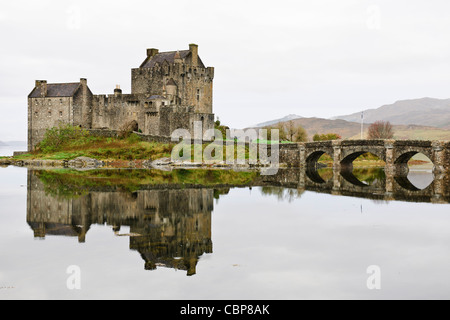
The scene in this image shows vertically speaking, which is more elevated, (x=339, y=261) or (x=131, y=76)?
(x=131, y=76)

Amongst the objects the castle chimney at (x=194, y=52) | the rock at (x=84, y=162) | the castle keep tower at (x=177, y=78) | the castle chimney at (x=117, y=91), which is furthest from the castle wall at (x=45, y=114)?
the castle chimney at (x=194, y=52)

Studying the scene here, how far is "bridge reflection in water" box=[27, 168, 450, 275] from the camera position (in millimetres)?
15922

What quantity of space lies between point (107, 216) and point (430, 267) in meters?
12.9

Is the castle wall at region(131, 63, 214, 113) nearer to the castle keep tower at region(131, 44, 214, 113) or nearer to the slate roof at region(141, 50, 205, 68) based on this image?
the castle keep tower at region(131, 44, 214, 113)

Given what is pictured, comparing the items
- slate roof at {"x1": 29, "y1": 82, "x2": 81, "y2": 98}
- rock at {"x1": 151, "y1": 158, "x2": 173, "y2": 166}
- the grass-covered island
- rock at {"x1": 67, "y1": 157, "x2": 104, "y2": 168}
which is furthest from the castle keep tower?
rock at {"x1": 67, "y1": 157, "x2": 104, "y2": 168}

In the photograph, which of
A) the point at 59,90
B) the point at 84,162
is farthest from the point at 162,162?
the point at 59,90

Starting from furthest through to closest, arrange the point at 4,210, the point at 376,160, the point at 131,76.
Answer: the point at 376,160 < the point at 131,76 < the point at 4,210

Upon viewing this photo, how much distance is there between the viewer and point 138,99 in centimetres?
7181

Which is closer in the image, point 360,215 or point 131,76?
point 360,215

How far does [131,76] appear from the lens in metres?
75.6
